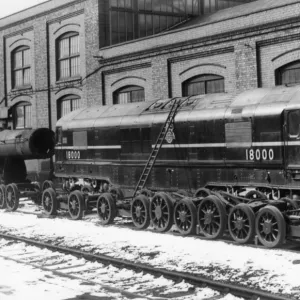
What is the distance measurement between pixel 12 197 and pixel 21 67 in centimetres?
1296

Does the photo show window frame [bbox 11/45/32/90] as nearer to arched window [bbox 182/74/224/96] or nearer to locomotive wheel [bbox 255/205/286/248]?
arched window [bbox 182/74/224/96]

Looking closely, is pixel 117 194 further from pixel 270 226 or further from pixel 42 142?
pixel 270 226

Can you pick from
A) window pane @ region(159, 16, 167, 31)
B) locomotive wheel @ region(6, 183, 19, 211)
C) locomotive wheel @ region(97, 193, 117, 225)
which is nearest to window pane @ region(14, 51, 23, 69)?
window pane @ region(159, 16, 167, 31)

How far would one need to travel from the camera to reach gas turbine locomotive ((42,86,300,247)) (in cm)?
1245

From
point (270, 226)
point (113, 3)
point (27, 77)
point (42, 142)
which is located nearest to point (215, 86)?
point (42, 142)

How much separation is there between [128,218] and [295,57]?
7.45 m

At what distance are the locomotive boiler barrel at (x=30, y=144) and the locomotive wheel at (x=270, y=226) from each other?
11644 mm

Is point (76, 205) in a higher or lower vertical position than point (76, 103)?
lower

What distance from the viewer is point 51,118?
100 feet

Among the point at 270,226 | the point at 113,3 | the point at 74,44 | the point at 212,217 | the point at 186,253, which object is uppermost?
the point at 113,3

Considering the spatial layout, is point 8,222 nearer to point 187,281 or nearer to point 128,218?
point 128,218

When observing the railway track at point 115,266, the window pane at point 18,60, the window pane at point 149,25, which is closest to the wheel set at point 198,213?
the railway track at point 115,266

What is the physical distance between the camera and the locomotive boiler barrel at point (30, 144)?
21.7 meters

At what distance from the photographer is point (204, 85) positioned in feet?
72.2
